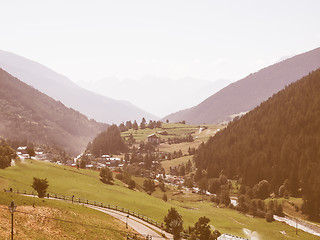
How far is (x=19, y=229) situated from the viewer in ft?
187

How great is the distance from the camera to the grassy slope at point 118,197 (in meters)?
118

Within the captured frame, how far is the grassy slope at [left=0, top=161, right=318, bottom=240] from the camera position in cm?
11846

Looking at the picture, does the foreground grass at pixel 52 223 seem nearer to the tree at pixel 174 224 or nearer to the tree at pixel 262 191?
the tree at pixel 174 224

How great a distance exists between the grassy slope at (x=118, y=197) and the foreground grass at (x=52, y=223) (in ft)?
105

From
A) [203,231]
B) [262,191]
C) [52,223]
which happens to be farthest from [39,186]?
[262,191]

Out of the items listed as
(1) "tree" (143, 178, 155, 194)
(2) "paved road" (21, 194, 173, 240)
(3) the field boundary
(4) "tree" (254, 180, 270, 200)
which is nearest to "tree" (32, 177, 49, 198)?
(3) the field boundary

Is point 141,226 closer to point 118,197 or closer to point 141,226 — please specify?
point 141,226

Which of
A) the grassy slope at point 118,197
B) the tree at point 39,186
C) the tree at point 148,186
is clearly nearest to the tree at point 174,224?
the grassy slope at point 118,197

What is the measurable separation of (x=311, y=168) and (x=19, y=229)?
173 meters

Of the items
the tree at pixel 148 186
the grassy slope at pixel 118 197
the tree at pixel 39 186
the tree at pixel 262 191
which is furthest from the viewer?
the tree at pixel 262 191

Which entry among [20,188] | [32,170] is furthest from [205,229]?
[32,170]

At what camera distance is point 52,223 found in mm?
66188

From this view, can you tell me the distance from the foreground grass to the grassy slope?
105 feet

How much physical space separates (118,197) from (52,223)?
62.3 m
